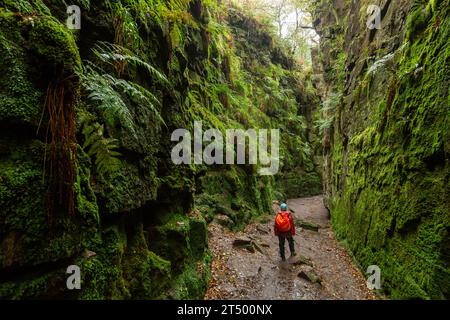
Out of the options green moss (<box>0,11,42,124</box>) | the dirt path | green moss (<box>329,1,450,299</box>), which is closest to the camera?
green moss (<box>0,11,42,124</box>)

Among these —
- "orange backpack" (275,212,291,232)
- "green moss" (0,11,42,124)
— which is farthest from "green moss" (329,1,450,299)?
"green moss" (0,11,42,124)

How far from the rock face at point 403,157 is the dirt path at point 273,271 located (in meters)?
0.75

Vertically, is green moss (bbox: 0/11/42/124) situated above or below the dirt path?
above

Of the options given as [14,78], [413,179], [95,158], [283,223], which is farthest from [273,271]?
[14,78]

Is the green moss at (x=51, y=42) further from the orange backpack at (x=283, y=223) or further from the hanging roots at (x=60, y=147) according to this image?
the orange backpack at (x=283, y=223)

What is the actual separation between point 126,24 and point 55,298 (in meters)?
3.92

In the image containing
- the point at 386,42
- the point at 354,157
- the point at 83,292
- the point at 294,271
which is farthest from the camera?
the point at 354,157

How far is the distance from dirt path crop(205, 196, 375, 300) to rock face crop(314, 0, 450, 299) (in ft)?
2.47

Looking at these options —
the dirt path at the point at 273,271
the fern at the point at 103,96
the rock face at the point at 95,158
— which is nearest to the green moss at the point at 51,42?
the rock face at the point at 95,158

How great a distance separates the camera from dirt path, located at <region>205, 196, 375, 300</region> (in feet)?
19.2

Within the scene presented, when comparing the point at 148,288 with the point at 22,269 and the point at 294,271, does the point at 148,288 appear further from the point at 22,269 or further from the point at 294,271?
the point at 294,271

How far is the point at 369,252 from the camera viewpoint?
7.21 m

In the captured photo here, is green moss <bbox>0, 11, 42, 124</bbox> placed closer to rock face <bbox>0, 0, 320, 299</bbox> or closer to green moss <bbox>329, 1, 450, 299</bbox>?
rock face <bbox>0, 0, 320, 299</bbox>
